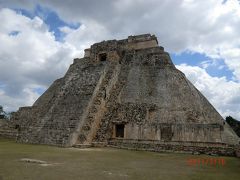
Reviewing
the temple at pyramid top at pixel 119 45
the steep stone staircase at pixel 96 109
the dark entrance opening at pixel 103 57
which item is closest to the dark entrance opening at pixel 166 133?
the steep stone staircase at pixel 96 109

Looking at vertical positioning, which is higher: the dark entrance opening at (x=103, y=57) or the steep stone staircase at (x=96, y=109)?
the dark entrance opening at (x=103, y=57)

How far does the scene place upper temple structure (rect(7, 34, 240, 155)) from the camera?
1337 centimetres

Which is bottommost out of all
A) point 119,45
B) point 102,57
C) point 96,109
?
point 96,109

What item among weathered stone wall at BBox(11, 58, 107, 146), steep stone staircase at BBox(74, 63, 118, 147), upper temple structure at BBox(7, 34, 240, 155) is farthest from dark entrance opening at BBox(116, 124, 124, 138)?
weathered stone wall at BBox(11, 58, 107, 146)

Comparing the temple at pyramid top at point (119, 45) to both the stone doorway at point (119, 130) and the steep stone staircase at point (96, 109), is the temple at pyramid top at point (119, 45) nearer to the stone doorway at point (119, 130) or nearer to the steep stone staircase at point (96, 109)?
the steep stone staircase at point (96, 109)

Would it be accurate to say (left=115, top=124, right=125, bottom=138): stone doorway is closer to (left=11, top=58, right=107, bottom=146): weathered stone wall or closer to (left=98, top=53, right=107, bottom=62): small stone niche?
(left=11, top=58, right=107, bottom=146): weathered stone wall

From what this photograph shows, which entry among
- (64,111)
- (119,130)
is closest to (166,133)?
(119,130)

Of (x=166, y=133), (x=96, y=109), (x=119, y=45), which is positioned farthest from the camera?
(x=119, y=45)

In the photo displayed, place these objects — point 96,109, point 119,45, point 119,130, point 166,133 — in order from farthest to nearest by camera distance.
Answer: point 119,45 → point 96,109 → point 119,130 → point 166,133

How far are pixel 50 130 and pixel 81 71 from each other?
22.0ft

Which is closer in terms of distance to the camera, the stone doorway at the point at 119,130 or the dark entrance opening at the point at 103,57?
the stone doorway at the point at 119,130

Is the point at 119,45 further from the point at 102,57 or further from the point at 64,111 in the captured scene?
the point at 64,111

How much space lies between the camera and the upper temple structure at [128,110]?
526 inches

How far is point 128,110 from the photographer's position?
51.8ft
